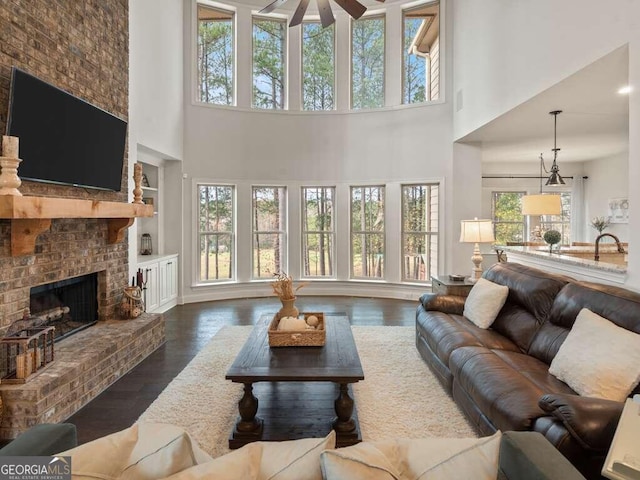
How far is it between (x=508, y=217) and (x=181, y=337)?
24.5 ft

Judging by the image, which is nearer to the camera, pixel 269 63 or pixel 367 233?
pixel 269 63

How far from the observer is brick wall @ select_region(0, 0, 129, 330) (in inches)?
112

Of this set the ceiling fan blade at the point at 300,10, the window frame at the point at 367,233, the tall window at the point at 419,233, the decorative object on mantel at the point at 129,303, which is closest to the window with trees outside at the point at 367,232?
the window frame at the point at 367,233

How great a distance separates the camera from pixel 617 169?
7.82m

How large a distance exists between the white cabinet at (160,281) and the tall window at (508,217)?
693 centimetres

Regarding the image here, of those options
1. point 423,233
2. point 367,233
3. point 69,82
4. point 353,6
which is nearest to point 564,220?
point 423,233

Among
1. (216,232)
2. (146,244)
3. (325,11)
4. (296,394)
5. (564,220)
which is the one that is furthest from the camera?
(564,220)

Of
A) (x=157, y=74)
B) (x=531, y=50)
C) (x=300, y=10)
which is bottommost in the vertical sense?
(x=531, y=50)

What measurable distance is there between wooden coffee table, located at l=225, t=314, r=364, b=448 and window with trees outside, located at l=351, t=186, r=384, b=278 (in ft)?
13.8

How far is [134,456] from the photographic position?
100cm

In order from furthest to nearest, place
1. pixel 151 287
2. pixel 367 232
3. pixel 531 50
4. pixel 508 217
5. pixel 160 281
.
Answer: pixel 508 217 < pixel 367 232 < pixel 160 281 < pixel 151 287 < pixel 531 50

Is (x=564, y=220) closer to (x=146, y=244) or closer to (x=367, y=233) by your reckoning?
(x=367, y=233)

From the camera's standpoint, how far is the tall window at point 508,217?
29.0 feet

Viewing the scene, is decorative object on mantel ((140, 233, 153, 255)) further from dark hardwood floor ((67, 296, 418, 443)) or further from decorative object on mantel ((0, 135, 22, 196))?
decorative object on mantel ((0, 135, 22, 196))
